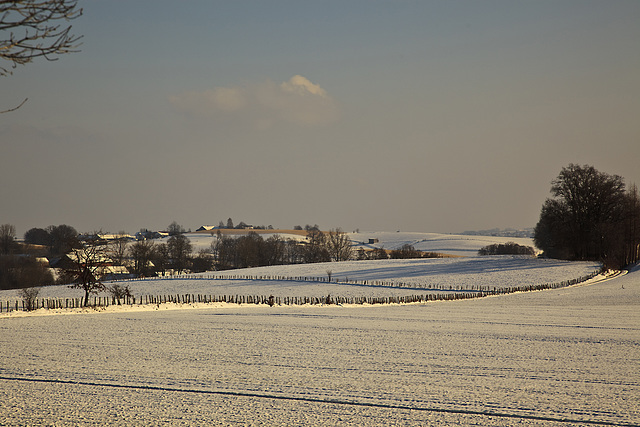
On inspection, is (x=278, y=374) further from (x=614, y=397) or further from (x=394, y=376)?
(x=614, y=397)

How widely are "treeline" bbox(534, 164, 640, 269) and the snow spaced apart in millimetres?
53550

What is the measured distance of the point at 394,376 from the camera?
1366cm

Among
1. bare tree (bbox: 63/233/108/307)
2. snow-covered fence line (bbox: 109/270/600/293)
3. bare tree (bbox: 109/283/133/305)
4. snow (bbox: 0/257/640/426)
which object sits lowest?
snow-covered fence line (bbox: 109/270/600/293)

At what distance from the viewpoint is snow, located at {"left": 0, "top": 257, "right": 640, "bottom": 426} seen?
33.6 ft

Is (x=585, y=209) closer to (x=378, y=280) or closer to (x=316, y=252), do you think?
(x=378, y=280)

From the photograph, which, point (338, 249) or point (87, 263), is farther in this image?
point (338, 249)

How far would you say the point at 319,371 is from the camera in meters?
14.3

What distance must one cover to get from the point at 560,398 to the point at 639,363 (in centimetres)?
581

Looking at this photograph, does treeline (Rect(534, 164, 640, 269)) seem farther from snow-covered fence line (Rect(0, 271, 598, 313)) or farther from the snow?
the snow

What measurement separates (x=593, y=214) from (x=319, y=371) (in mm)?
75424

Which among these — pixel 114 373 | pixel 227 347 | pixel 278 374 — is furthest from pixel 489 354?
pixel 114 373

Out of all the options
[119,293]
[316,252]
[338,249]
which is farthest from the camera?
[338,249]

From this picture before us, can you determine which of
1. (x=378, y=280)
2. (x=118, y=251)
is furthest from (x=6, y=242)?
(x=378, y=280)

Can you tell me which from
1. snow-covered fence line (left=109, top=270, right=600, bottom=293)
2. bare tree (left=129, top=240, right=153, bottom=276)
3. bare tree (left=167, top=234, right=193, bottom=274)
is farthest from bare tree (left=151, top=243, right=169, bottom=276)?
snow-covered fence line (left=109, top=270, right=600, bottom=293)
